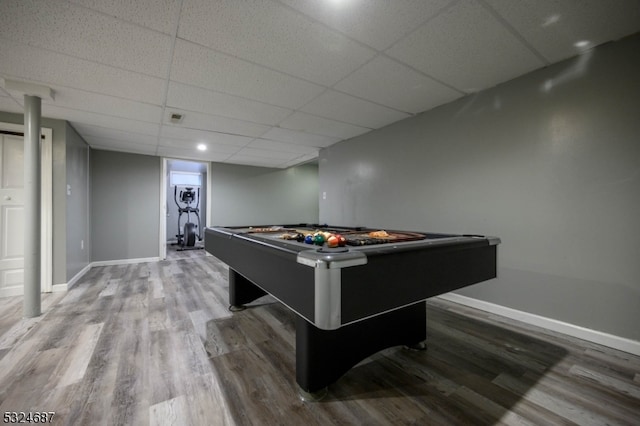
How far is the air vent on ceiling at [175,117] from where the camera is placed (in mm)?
2979

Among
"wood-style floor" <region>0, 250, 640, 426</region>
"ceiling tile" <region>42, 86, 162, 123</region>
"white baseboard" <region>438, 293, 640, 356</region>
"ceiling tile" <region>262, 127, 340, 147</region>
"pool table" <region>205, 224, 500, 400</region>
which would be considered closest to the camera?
"pool table" <region>205, 224, 500, 400</region>

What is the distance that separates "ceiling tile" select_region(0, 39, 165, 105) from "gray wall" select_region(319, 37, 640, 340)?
286cm

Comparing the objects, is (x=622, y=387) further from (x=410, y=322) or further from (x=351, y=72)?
(x=351, y=72)

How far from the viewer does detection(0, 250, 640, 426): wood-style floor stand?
1.21 m

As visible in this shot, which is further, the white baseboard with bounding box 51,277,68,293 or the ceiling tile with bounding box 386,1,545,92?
the white baseboard with bounding box 51,277,68,293

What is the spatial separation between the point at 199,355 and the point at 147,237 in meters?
4.18

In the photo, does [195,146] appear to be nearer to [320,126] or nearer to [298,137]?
[298,137]

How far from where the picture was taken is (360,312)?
99cm

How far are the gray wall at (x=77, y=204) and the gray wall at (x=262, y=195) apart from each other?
2128 millimetres

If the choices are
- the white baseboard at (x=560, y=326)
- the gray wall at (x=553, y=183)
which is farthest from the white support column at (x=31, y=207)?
the white baseboard at (x=560, y=326)

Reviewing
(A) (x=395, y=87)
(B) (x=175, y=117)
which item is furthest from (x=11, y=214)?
(A) (x=395, y=87)

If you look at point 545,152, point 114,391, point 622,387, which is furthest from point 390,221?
point 114,391

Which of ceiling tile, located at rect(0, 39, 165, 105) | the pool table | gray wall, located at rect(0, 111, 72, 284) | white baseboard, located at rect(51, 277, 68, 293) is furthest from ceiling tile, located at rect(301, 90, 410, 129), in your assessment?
white baseboard, located at rect(51, 277, 68, 293)

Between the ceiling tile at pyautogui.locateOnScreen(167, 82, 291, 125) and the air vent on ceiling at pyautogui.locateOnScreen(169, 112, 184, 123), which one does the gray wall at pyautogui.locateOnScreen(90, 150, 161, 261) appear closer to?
the air vent on ceiling at pyautogui.locateOnScreen(169, 112, 184, 123)
